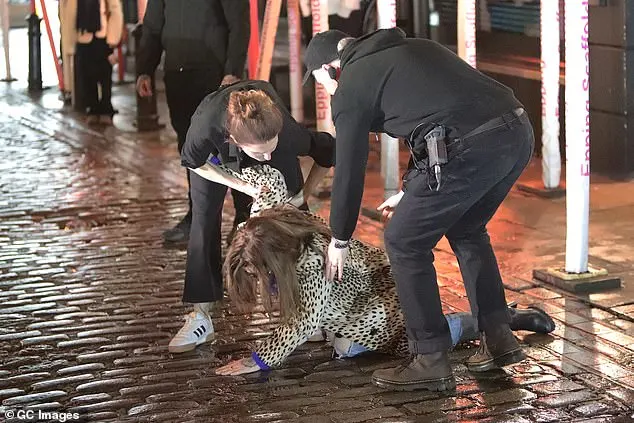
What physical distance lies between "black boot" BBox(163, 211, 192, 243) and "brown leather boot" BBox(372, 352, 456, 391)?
331 cm

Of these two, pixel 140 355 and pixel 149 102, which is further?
pixel 149 102

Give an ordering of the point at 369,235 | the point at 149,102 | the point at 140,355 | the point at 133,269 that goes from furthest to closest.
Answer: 1. the point at 149,102
2. the point at 369,235
3. the point at 133,269
4. the point at 140,355

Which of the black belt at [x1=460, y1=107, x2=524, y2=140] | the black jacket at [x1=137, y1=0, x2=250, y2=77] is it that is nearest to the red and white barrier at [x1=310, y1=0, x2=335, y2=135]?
the black jacket at [x1=137, y1=0, x2=250, y2=77]

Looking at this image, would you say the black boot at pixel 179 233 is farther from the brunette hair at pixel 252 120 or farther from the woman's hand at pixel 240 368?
the brunette hair at pixel 252 120

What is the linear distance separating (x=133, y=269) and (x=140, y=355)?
1791mm

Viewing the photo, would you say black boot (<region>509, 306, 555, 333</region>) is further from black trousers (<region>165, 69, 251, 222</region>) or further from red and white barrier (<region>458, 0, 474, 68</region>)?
red and white barrier (<region>458, 0, 474, 68</region>)

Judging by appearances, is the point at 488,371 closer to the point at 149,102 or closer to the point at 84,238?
the point at 84,238

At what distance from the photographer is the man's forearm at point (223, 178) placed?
581 cm

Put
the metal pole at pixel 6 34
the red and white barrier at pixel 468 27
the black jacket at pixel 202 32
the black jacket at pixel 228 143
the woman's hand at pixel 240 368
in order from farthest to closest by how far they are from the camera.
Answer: the metal pole at pixel 6 34, the red and white barrier at pixel 468 27, the black jacket at pixel 202 32, the black jacket at pixel 228 143, the woman's hand at pixel 240 368

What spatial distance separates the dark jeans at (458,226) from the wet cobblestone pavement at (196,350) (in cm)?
32

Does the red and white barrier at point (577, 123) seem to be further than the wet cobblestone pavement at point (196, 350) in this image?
Yes

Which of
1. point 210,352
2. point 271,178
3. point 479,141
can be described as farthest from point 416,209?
point 210,352

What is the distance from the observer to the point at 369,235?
841cm

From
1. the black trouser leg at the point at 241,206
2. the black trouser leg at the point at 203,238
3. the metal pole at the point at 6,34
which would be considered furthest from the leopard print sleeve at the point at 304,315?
the metal pole at the point at 6,34
